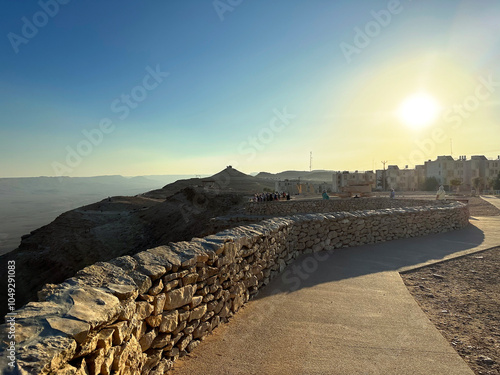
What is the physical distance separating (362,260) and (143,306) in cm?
605

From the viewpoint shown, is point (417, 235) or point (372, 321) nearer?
point (372, 321)

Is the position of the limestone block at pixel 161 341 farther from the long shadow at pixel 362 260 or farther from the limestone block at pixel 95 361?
the long shadow at pixel 362 260

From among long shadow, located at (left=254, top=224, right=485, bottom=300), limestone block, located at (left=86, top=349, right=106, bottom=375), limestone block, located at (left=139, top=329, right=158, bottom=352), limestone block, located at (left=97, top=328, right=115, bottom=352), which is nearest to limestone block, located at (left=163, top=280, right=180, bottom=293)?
limestone block, located at (left=139, top=329, right=158, bottom=352)

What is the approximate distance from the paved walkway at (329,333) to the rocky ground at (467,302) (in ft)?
0.64

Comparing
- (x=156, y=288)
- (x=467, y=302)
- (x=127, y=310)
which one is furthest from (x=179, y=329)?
(x=467, y=302)

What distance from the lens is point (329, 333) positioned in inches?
156

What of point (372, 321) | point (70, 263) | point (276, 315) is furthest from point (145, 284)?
point (70, 263)

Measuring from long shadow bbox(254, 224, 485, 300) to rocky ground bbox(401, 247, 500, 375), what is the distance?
2.11 ft

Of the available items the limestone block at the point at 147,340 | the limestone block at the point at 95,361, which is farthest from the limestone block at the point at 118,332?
the limestone block at the point at 147,340

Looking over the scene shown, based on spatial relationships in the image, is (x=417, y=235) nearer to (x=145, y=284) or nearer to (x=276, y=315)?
(x=276, y=315)

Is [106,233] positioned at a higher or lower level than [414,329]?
lower

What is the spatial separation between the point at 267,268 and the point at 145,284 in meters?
3.41

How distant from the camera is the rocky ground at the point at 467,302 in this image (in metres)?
3.54

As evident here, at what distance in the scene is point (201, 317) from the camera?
3637 mm
